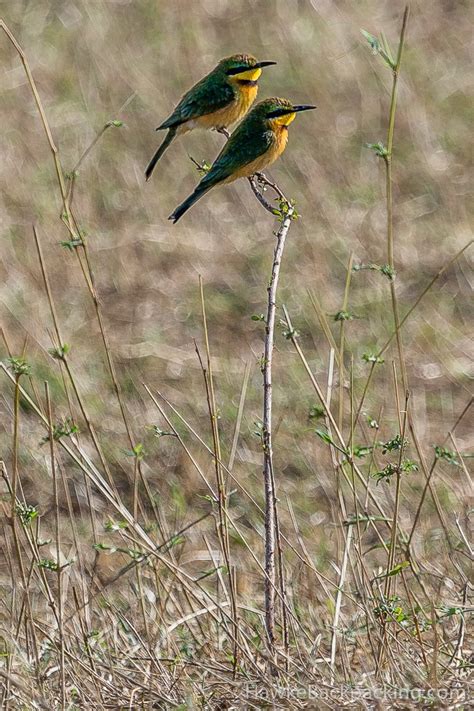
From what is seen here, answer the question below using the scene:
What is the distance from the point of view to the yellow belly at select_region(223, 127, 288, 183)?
3.11 m

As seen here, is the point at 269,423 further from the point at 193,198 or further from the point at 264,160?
the point at 264,160

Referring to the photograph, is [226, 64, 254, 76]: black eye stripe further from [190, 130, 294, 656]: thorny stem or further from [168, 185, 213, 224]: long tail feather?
[190, 130, 294, 656]: thorny stem

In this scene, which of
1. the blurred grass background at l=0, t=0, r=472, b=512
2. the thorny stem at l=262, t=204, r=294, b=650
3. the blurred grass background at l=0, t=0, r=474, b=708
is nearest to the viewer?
the thorny stem at l=262, t=204, r=294, b=650

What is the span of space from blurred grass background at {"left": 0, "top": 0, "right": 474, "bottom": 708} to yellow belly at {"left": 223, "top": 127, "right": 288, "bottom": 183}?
1921 mm

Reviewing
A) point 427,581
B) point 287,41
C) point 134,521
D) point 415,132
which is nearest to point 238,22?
point 287,41

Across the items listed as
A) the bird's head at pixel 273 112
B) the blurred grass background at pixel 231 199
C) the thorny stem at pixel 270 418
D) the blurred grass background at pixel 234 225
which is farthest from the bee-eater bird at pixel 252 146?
the blurred grass background at pixel 231 199

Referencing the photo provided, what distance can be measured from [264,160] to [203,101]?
0.79 feet

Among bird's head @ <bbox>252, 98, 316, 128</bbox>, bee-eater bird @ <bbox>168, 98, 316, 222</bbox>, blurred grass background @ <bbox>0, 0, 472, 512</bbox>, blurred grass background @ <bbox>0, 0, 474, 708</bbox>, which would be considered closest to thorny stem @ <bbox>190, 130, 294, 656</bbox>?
bee-eater bird @ <bbox>168, 98, 316, 222</bbox>

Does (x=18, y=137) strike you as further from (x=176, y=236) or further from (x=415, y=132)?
(x=415, y=132)

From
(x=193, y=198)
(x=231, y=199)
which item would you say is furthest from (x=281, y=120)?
(x=231, y=199)

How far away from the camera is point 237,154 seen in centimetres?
309

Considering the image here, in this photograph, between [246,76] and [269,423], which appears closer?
[269,423]

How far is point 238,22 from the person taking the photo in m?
9.19

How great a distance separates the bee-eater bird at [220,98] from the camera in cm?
314
